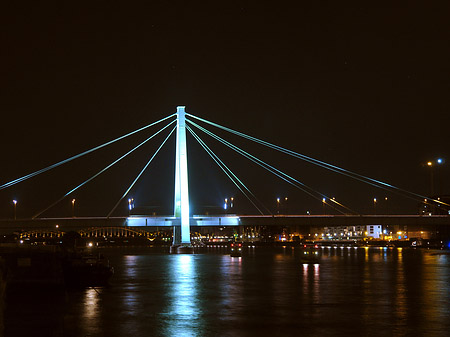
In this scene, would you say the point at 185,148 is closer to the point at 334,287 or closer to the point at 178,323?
the point at 334,287

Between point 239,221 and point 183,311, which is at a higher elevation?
point 239,221

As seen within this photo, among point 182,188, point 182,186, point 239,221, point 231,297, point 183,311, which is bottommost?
point 231,297

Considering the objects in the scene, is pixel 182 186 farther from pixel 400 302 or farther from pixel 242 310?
pixel 242 310

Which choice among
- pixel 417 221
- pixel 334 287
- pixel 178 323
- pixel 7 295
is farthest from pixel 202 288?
pixel 417 221

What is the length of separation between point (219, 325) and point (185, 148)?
57743mm

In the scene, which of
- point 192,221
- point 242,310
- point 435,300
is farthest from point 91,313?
point 192,221

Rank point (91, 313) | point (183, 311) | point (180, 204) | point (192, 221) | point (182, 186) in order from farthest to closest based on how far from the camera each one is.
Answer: point (192, 221), point (180, 204), point (182, 186), point (183, 311), point (91, 313)

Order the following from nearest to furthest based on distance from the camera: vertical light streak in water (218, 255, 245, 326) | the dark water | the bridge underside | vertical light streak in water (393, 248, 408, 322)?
the dark water < vertical light streak in water (393, 248, 408, 322) < vertical light streak in water (218, 255, 245, 326) < the bridge underside

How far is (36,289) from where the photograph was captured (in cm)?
3152

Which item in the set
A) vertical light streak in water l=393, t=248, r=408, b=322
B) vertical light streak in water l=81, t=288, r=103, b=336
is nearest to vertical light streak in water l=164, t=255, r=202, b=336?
vertical light streak in water l=81, t=288, r=103, b=336

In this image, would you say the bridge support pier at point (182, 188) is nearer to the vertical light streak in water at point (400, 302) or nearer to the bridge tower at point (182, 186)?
the bridge tower at point (182, 186)

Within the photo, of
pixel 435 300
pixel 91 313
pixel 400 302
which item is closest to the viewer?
pixel 91 313

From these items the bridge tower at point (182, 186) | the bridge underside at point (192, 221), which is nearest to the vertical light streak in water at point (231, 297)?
the bridge tower at point (182, 186)

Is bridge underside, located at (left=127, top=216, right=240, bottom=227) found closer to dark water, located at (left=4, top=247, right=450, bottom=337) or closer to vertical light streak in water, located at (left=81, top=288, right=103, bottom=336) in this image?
dark water, located at (left=4, top=247, right=450, bottom=337)
